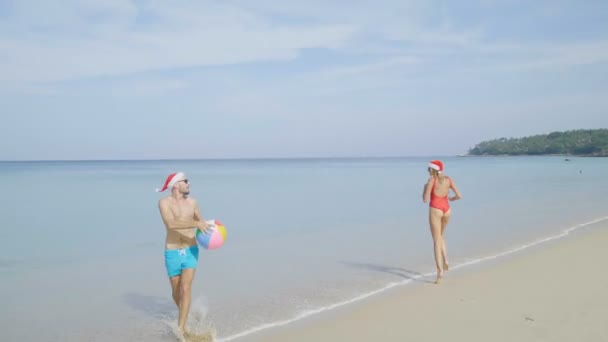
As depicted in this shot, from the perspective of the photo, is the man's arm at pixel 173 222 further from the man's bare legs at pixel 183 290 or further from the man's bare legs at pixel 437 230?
the man's bare legs at pixel 437 230

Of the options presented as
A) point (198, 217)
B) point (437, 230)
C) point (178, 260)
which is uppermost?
point (198, 217)

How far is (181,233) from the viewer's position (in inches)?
214

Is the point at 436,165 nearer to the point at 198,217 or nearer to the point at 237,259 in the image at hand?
the point at 198,217

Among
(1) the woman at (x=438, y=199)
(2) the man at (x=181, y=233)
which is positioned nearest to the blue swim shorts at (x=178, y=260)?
(2) the man at (x=181, y=233)

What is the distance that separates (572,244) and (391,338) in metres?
6.99

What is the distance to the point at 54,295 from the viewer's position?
8031mm

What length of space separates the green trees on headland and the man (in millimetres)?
141816

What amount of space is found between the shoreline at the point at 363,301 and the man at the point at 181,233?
95 centimetres

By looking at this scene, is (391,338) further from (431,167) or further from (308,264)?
(308,264)

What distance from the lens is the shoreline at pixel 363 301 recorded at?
6.04 metres

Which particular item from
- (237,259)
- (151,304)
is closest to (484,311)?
(151,304)

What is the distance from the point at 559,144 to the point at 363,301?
158m

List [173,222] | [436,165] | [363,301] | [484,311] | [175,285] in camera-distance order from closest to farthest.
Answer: [173,222] → [175,285] → [484,311] → [363,301] → [436,165]

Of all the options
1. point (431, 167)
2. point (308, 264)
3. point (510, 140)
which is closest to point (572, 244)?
point (431, 167)
